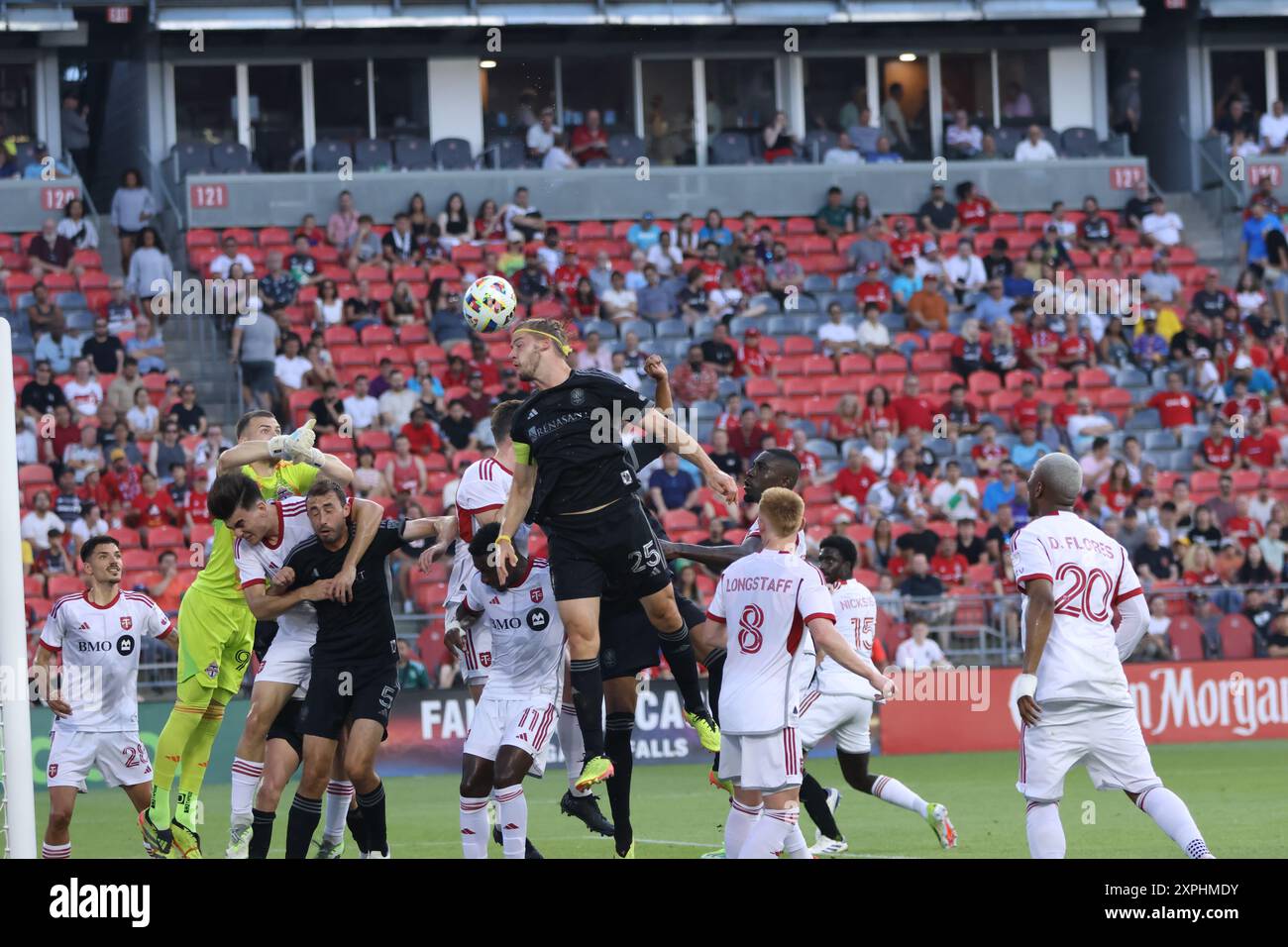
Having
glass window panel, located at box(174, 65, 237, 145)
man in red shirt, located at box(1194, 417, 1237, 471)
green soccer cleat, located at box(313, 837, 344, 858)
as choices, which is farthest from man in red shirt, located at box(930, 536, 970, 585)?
glass window panel, located at box(174, 65, 237, 145)

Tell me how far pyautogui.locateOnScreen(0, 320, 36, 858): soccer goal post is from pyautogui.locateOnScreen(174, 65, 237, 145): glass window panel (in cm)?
2148

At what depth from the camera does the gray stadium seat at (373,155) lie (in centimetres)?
2811

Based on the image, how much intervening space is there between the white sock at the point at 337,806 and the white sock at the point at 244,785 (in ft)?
1.41

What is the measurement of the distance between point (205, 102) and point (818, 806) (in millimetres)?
20245

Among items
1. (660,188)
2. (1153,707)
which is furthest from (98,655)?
(660,188)

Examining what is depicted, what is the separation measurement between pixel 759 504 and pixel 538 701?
2018 millimetres

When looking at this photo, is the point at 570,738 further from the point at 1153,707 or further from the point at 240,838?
the point at 1153,707

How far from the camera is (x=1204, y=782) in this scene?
15.8 metres

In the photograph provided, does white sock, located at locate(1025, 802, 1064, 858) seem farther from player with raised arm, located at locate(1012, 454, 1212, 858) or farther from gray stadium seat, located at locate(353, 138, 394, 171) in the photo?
gray stadium seat, located at locate(353, 138, 394, 171)

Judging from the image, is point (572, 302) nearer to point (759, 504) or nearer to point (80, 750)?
point (80, 750)

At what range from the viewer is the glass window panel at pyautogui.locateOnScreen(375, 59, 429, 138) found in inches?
1147

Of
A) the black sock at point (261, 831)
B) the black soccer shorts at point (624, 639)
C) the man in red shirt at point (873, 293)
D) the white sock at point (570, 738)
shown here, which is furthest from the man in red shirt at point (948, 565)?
the black sock at point (261, 831)
